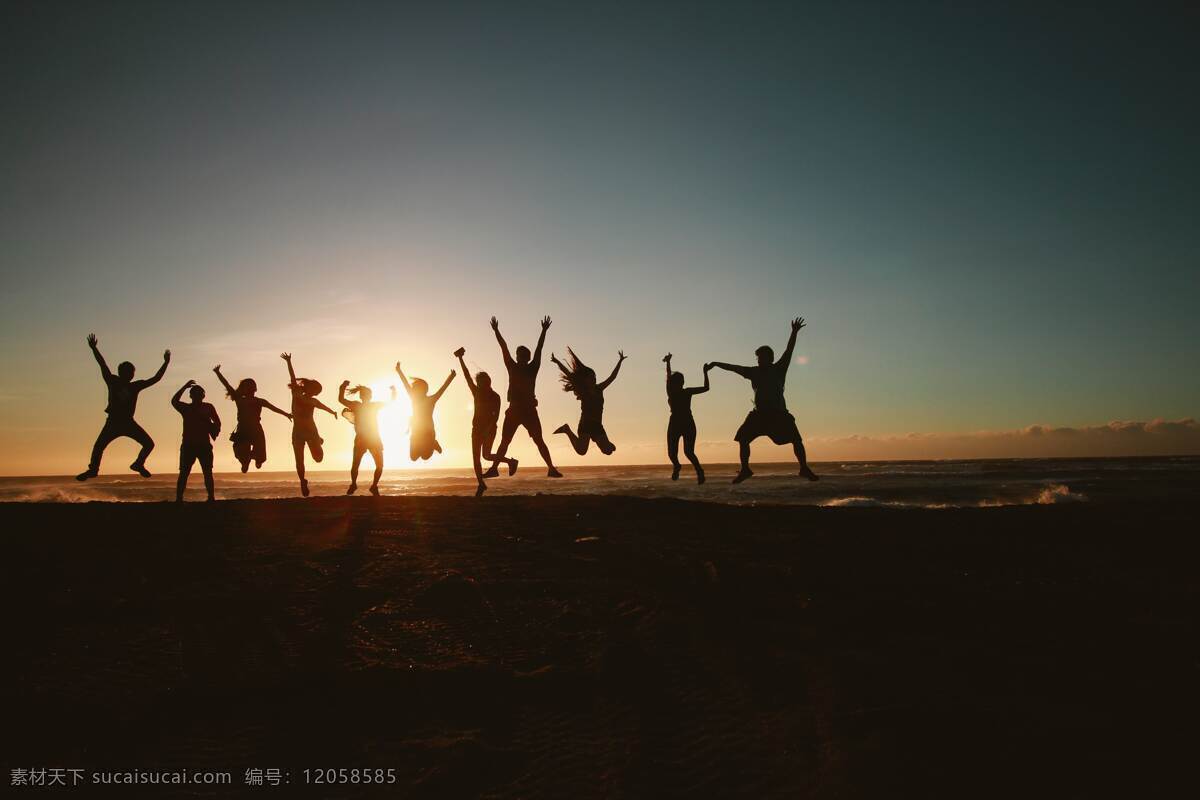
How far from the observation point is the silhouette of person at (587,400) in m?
11.8

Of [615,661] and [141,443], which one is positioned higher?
[141,443]

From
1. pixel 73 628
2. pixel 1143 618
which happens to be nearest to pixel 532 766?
pixel 73 628

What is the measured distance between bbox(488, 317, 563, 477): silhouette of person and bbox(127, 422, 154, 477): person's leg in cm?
674

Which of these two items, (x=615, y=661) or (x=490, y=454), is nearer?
(x=615, y=661)

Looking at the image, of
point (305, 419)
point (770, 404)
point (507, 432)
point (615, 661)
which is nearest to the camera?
point (615, 661)

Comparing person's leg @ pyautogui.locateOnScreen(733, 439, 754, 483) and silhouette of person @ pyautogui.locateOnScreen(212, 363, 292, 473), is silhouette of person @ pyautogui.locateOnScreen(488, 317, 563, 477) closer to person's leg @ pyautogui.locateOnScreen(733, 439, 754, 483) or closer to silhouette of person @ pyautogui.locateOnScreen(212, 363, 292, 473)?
person's leg @ pyautogui.locateOnScreen(733, 439, 754, 483)

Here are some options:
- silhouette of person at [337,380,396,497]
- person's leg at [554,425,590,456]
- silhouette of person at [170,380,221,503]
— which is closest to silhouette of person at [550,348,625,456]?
person's leg at [554,425,590,456]

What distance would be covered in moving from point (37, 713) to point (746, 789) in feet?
17.8

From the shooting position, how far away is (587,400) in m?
12.1

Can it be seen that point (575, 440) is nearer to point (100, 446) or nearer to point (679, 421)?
point (679, 421)

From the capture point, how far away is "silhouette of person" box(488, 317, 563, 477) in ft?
39.8

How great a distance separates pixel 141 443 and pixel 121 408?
80cm

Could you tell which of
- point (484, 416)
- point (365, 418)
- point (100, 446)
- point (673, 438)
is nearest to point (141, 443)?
point (100, 446)

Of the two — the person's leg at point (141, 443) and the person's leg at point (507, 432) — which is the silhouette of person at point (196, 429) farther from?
the person's leg at point (507, 432)
